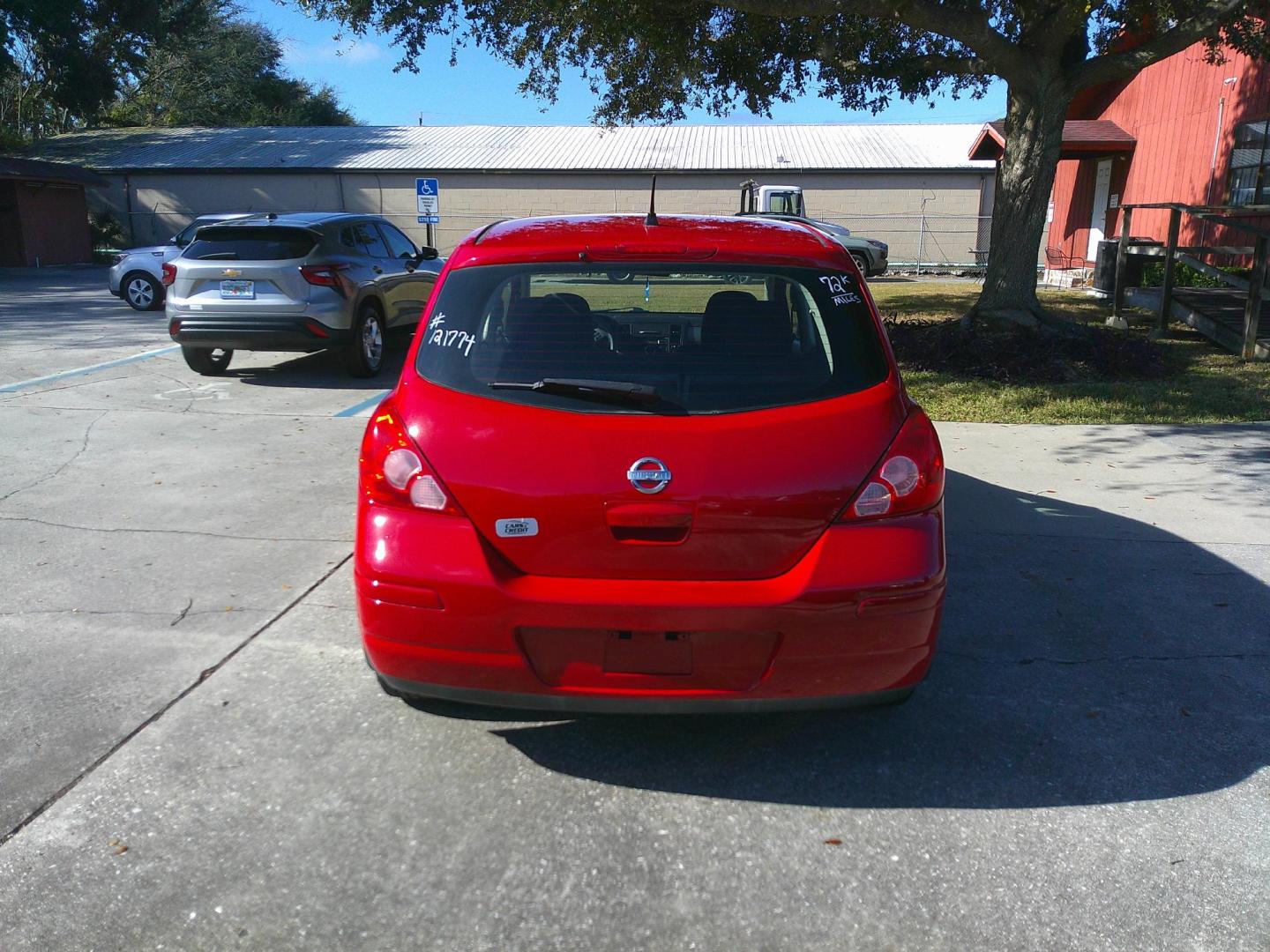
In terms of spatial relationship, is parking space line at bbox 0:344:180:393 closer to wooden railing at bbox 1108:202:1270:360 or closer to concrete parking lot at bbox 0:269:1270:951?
concrete parking lot at bbox 0:269:1270:951

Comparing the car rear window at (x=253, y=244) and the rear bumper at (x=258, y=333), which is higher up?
the car rear window at (x=253, y=244)

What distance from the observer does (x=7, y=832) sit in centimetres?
302

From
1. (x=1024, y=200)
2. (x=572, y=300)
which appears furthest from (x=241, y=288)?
(x=1024, y=200)

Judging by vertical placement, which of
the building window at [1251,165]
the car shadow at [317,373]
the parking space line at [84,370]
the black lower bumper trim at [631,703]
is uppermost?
the building window at [1251,165]

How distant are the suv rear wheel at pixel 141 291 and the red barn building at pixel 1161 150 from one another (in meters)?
16.6

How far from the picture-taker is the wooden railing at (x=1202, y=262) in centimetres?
1162

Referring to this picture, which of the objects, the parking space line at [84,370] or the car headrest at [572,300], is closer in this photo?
the car headrest at [572,300]

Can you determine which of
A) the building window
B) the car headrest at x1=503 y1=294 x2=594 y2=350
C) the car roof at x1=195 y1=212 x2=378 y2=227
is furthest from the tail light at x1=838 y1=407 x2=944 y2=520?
the building window

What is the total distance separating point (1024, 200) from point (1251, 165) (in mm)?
7668

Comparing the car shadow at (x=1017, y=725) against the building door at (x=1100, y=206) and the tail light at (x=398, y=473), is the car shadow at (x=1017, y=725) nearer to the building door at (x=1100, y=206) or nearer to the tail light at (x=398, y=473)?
the tail light at (x=398, y=473)

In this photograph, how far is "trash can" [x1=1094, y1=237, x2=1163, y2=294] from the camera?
1658cm

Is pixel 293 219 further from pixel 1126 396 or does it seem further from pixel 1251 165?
pixel 1251 165

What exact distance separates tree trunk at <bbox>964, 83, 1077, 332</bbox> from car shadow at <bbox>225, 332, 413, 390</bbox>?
6.98 meters

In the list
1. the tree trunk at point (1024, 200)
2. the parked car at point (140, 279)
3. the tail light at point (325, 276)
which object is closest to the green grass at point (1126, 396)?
the tree trunk at point (1024, 200)
